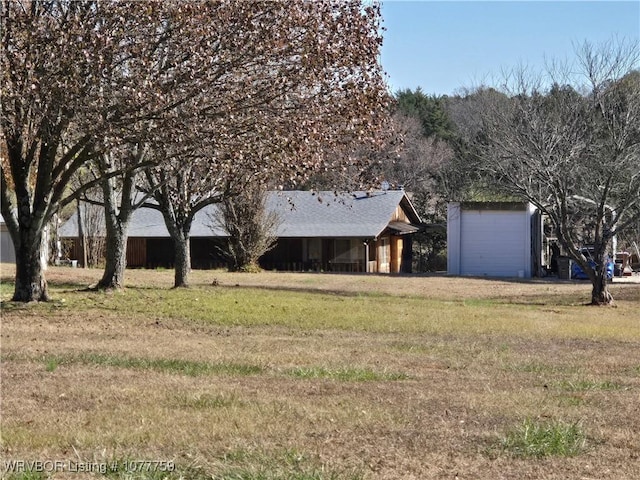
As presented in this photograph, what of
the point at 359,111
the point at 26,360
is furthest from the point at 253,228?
the point at 26,360

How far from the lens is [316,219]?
46.8 meters

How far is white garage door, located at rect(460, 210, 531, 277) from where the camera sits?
44.2 m

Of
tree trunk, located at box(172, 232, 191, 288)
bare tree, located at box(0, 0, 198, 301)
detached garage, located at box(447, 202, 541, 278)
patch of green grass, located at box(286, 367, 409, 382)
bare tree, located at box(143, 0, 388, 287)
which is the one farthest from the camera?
detached garage, located at box(447, 202, 541, 278)

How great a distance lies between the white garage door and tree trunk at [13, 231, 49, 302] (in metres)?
29.3

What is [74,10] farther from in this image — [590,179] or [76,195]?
[590,179]

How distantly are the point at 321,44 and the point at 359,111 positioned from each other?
161 cm

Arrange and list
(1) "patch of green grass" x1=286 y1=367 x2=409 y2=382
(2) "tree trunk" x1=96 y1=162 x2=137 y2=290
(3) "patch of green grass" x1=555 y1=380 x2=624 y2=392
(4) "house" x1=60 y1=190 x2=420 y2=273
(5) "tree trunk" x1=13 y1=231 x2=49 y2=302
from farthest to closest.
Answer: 1. (4) "house" x1=60 y1=190 x2=420 y2=273
2. (2) "tree trunk" x1=96 y1=162 x2=137 y2=290
3. (5) "tree trunk" x1=13 y1=231 x2=49 y2=302
4. (1) "patch of green grass" x1=286 y1=367 x2=409 y2=382
5. (3) "patch of green grass" x1=555 y1=380 x2=624 y2=392

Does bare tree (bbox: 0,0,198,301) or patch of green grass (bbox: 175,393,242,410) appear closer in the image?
patch of green grass (bbox: 175,393,242,410)

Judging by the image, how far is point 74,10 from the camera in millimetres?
13852

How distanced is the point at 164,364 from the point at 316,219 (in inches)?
1418

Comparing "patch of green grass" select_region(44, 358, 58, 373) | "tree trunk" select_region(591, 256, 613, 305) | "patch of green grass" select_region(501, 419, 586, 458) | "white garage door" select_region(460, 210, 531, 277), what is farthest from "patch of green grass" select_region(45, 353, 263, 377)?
"white garage door" select_region(460, 210, 531, 277)

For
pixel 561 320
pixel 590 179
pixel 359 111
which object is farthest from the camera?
pixel 590 179

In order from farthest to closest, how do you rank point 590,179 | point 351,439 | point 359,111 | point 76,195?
point 590,179
point 76,195
point 359,111
point 351,439

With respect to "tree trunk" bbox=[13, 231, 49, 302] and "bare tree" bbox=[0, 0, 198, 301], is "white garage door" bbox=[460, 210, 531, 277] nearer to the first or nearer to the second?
"tree trunk" bbox=[13, 231, 49, 302]
